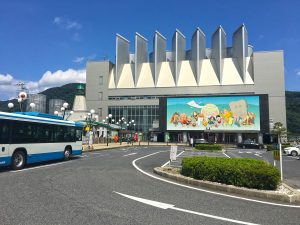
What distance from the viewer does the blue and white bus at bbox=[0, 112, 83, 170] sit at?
42.4 ft

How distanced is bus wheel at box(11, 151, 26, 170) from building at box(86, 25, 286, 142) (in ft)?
185

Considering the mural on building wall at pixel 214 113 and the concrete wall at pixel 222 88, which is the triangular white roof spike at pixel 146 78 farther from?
the mural on building wall at pixel 214 113

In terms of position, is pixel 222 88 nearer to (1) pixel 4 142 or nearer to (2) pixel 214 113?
(2) pixel 214 113

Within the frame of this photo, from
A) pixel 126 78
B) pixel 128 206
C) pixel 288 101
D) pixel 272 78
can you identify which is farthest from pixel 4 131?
pixel 288 101

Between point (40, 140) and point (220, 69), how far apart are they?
2669 inches

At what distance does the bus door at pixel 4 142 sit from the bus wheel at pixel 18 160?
42 centimetres

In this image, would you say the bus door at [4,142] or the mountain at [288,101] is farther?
the mountain at [288,101]

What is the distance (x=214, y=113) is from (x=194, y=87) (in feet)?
44.6

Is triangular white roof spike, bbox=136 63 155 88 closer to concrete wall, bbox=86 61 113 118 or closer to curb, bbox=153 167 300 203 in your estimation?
concrete wall, bbox=86 61 113 118

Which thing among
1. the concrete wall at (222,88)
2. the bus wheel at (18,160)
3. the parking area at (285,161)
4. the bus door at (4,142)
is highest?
the concrete wall at (222,88)

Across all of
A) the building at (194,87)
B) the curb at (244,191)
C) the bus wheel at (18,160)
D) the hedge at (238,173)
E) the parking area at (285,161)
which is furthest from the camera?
the building at (194,87)

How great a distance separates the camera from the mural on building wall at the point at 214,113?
6566 centimetres

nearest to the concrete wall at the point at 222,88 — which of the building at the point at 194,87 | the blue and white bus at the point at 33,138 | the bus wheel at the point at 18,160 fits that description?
the building at the point at 194,87

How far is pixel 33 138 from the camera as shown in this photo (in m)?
14.7
